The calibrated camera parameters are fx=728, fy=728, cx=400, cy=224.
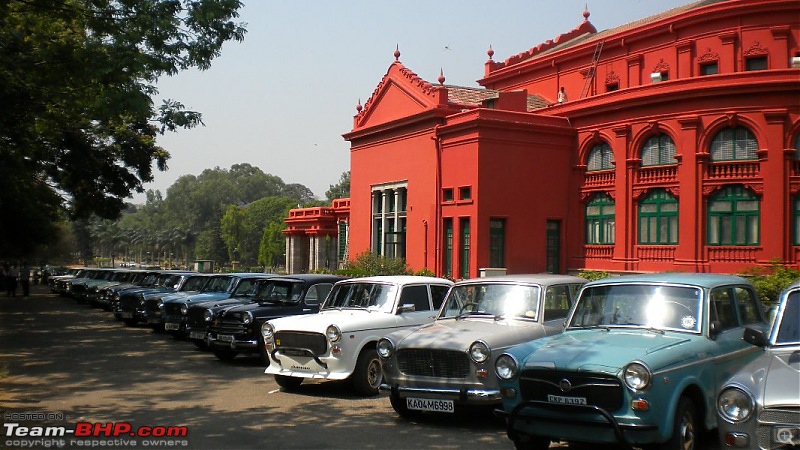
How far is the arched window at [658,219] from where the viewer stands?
80.2 feet

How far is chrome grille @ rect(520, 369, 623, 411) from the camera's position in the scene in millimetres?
6172

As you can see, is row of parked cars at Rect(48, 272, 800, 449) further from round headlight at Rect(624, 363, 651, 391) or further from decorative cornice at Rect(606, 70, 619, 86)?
decorative cornice at Rect(606, 70, 619, 86)

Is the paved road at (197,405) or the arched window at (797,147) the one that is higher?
the arched window at (797,147)

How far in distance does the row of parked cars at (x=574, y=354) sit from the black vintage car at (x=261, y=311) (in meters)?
1.57

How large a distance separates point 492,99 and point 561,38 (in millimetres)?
9335

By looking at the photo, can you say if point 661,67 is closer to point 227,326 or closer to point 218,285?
point 218,285

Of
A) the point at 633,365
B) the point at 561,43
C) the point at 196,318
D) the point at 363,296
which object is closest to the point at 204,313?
the point at 196,318

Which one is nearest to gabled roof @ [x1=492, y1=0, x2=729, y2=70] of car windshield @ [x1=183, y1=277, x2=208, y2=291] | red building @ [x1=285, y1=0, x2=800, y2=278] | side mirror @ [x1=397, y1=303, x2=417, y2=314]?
red building @ [x1=285, y1=0, x2=800, y2=278]

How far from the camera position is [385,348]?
8.96 m

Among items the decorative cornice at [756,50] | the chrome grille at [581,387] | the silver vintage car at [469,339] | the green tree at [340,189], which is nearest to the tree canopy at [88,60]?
the silver vintage car at [469,339]

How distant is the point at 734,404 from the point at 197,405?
6.78 meters

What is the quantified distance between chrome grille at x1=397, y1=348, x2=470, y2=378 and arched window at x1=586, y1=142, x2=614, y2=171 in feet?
65.3

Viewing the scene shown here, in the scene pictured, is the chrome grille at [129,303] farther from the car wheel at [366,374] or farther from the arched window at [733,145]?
the arched window at [733,145]

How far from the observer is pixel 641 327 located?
23.5 ft
